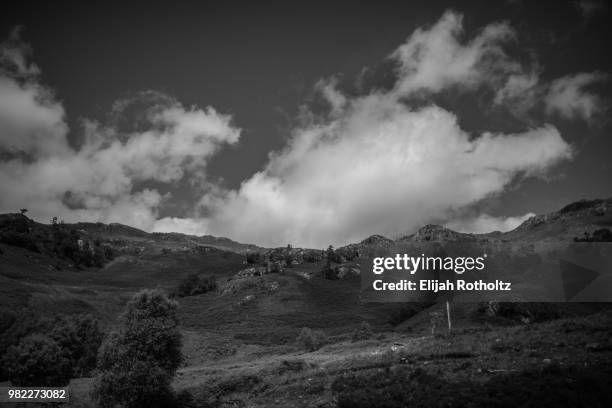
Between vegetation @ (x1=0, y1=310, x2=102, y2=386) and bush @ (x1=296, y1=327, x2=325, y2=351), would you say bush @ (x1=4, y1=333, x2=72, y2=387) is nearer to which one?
vegetation @ (x1=0, y1=310, x2=102, y2=386)

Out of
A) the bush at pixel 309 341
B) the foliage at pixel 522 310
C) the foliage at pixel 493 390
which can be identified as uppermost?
the foliage at pixel 493 390

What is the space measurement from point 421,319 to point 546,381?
8952cm

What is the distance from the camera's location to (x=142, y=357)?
4125cm

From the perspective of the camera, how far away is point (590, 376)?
24281 millimetres

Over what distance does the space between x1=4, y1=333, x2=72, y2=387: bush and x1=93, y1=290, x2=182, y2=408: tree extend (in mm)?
18848

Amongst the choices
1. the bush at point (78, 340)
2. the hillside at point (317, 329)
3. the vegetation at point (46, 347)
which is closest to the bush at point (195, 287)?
the hillside at point (317, 329)

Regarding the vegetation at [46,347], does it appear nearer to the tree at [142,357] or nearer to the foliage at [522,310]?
the tree at [142,357]

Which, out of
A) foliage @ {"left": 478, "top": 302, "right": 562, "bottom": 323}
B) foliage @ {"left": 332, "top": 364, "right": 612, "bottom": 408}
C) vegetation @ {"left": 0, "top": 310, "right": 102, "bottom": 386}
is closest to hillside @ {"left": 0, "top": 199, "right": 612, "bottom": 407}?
foliage @ {"left": 478, "top": 302, "right": 562, "bottom": 323}

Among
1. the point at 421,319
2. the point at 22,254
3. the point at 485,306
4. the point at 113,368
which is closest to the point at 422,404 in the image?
the point at 113,368

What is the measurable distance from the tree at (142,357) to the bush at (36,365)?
18848 millimetres

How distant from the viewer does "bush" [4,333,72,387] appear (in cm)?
5341

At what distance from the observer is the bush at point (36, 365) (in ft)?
175

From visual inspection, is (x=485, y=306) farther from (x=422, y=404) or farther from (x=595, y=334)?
(x=422, y=404)

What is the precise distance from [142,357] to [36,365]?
24199 mm
